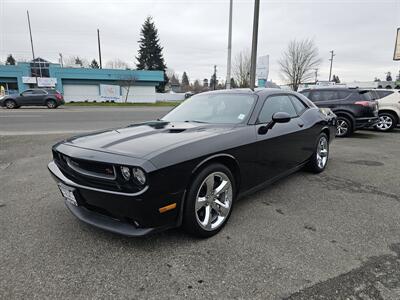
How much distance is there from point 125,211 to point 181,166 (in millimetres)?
587

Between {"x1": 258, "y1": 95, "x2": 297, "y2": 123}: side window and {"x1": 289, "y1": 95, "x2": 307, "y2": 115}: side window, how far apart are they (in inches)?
5.0

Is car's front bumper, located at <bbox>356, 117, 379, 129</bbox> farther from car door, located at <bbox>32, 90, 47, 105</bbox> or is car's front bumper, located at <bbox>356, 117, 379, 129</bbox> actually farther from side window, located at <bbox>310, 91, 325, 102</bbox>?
car door, located at <bbox>32, 90, 47, 105</bbox>

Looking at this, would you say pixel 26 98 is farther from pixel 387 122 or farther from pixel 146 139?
pixel 387 122

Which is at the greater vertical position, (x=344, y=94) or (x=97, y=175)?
(x=344, y=94)

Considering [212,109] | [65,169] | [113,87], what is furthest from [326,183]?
[113,87]

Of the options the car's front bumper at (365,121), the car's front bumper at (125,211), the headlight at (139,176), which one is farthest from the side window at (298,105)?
the car's front bumper at (365,121)

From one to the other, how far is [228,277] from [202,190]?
825 millimetres

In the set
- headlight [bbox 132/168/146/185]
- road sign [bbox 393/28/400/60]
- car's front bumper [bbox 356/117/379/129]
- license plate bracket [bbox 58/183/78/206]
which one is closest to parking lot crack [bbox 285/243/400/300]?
headlight [bbox 132/168/146/185]

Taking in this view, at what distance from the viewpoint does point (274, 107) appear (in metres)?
3.76

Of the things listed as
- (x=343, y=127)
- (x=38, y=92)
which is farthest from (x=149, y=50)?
(x=343, y=127)

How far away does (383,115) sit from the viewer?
10406 millimetres

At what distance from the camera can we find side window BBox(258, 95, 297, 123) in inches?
136

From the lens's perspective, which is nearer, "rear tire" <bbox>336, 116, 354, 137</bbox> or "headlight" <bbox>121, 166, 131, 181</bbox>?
"headlight" <bbox>121, 166, 131, 181</bbox>

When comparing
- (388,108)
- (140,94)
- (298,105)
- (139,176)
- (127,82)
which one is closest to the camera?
(139,176)
